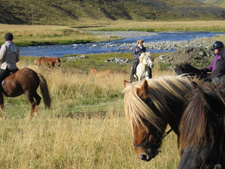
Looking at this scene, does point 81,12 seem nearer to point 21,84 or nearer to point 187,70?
point 21,84

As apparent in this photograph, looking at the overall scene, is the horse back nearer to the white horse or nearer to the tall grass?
the tall grass

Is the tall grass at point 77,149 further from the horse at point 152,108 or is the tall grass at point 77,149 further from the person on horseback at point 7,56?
the person on horseback at point 7,56

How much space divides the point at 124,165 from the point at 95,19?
14040cm

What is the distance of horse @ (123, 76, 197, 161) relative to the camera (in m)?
3.17

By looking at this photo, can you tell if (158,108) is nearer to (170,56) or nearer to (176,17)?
(170,56)

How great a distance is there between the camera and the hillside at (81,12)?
374 ft

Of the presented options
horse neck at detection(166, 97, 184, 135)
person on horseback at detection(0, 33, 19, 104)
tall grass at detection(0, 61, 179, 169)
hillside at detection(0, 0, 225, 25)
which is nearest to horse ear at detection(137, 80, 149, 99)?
horse neck at detection(166, 97, 184, 135)

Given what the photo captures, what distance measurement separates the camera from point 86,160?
4762 millimetres

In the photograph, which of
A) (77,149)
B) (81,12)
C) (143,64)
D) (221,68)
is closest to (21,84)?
(77,149)

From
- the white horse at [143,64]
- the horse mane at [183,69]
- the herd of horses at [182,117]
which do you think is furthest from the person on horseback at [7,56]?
the herd of horses at [182,117]

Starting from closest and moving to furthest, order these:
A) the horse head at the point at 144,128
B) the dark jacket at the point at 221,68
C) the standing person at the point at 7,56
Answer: the horse head at the point at 144,128, the dark jacket at the point at 221,68, the standing person at the point at 7,56

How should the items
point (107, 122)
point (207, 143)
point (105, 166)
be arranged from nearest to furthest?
point (207, 143) < point (105, 166) < point (107, 122)

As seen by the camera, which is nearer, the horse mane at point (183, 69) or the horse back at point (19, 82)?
the horse mane at point (183, 69)

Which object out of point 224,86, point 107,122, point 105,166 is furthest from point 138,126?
point 107,122
